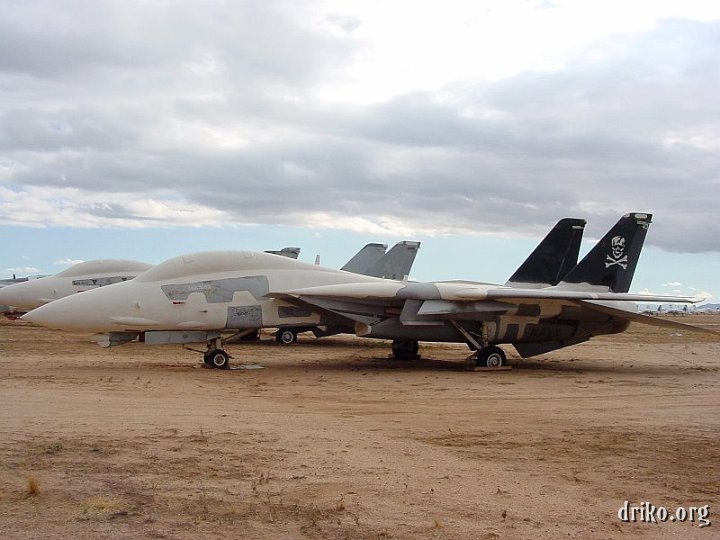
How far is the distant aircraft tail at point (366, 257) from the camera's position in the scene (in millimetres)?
30558

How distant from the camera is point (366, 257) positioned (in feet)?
101

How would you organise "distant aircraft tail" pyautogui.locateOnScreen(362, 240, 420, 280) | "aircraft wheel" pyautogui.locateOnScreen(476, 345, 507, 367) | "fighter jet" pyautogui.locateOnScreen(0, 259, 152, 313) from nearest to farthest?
"aircraft wheel" pyautogui.locateOnScreen(476, 345, 507, 367), "fighter jet" pyautogui.locateOnScreen(0, 259, 152, 313), "distant aircraft tail" pyautogui.locateOnScreen(362, 240, 420, 280)

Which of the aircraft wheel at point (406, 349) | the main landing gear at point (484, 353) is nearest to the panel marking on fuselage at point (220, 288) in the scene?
the main landing gear at point (484, 353)

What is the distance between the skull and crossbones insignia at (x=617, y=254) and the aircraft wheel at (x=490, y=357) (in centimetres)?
436

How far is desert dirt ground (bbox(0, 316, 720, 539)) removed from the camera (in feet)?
16.8

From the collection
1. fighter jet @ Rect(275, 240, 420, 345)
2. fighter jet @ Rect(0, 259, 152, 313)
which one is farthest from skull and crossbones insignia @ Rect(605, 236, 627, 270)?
fighter jet @ Rect(0, 259, 152, 313)

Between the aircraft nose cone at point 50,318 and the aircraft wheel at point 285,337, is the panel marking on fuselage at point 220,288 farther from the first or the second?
the aircraft wheel at point 285,337

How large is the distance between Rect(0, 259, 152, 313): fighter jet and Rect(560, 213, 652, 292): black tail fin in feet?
51.3

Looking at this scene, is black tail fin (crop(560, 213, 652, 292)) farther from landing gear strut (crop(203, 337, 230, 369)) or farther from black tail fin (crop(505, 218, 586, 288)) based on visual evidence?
landing gear strut (crop(203, 337, 230, 369))

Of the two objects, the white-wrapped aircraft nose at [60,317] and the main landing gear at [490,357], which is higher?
the white-wrapped aircraft nose at [60,317]

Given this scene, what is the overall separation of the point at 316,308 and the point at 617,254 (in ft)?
27.8

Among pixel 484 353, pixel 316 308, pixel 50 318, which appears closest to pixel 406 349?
pixel 484 353

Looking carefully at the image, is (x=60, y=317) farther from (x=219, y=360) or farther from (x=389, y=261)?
(x=389, y=261)

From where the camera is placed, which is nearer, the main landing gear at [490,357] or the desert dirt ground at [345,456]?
the desert dirt ground at [345,456]
